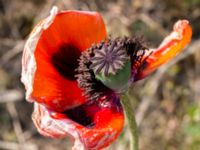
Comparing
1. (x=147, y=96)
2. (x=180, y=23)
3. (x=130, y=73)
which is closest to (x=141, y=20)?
(x=147, y=96)

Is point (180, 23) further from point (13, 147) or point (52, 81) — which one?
point (13, 147)

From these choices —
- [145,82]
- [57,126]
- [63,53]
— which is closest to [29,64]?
[57,126]

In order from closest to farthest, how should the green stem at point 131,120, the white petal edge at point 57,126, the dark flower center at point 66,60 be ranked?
the white petal edge at point 57,126 → the green stem at point 131,120 → the dark flower center at point 66,60

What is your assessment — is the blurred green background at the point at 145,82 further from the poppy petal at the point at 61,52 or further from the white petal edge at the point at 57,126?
the white petal edge at the point at 57,126

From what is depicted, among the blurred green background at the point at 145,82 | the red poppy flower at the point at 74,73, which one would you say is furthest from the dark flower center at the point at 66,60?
the blurred green background at the point at 145,82

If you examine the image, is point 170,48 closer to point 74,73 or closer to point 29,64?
point 74,73

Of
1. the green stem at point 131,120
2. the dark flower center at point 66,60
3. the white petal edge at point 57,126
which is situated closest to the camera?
the white petal edge at point 57,126

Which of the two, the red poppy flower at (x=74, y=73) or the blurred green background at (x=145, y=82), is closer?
the red poppy flower at (x=74, y=73)

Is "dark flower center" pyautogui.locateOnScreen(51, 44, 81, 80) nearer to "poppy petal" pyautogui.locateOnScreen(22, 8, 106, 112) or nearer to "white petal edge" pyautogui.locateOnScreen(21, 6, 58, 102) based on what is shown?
"poppy petal" pyautogui.locateOnScreen(22, 8, 106, 112)
